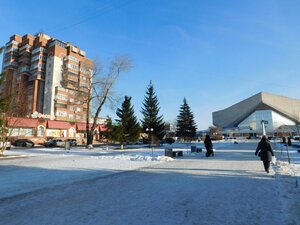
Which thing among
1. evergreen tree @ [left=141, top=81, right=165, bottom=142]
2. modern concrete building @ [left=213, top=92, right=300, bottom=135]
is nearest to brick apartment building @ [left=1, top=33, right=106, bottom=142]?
evergreen tree @ [left=141, top=81, right=165, bottom=142]

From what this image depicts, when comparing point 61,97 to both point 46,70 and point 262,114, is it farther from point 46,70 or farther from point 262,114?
point 262,114

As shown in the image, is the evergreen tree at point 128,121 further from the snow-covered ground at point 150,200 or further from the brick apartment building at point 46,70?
the brick apartment building at point 46,70

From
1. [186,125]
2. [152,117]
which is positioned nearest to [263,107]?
[186,125]

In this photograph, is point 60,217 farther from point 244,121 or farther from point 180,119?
point 244,121

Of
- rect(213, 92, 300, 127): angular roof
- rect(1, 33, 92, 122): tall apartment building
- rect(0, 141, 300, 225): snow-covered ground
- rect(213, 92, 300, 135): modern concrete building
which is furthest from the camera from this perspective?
rect(213, 92, 300, 127): angular roof

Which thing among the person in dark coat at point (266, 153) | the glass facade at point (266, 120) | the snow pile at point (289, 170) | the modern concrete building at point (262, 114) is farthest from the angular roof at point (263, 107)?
the person in dark coat at point (266, 153)

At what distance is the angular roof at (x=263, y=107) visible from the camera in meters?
130

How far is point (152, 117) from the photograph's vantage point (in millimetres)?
49219

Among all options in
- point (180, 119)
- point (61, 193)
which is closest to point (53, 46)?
point (180, 119)

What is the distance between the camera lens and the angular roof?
130 meters

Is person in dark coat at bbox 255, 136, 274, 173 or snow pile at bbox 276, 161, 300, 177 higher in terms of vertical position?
person in dark coat at bbox 255, 136, 274, 173

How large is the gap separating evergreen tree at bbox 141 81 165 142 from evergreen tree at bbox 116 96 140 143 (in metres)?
7.09

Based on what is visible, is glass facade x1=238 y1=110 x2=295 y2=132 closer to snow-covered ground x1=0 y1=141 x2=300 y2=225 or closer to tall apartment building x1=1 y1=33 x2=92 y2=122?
tall apartment building x1=1 y1=33 x2=92 y2=122

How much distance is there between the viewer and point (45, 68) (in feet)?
252
